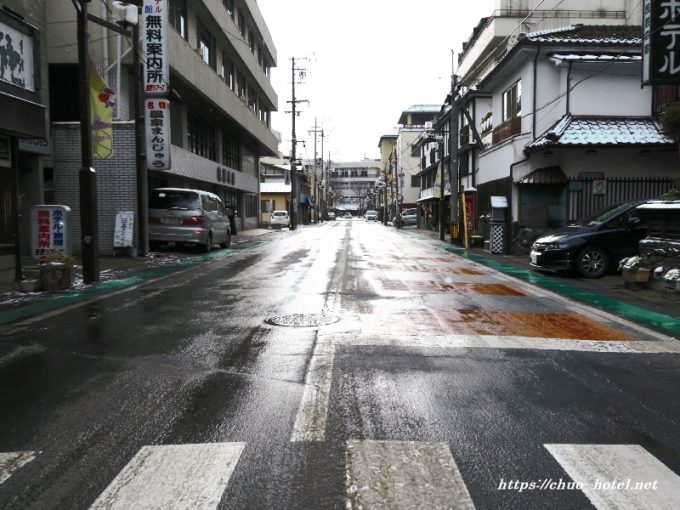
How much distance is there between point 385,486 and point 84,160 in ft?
33.4

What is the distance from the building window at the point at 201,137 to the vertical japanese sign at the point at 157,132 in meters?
9.26

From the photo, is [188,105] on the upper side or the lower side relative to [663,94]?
upper

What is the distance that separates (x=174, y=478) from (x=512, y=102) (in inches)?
899

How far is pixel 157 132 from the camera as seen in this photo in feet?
55.6

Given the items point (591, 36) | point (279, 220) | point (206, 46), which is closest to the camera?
point (591, 36)

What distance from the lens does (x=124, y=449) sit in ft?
11.5

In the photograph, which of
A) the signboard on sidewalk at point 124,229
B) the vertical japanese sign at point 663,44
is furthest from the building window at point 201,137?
the vertical japanese sign at point 663,44

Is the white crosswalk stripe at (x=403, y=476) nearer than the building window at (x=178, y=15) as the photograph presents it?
Yes

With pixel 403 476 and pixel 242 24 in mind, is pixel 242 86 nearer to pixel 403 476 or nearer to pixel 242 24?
pixel 242 24

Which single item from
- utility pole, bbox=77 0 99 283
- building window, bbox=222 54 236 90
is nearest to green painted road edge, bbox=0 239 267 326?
utility pole, bbox=77 0 99 283

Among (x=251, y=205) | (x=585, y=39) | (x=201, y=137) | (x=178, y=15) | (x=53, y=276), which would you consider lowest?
(x=53, y=276)

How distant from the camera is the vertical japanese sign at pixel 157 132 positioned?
16.9m

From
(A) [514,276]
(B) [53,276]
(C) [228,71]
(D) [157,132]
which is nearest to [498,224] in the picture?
(A) [514,276]

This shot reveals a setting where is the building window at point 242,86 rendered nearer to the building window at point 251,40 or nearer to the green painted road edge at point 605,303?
the building window at point 251,40
